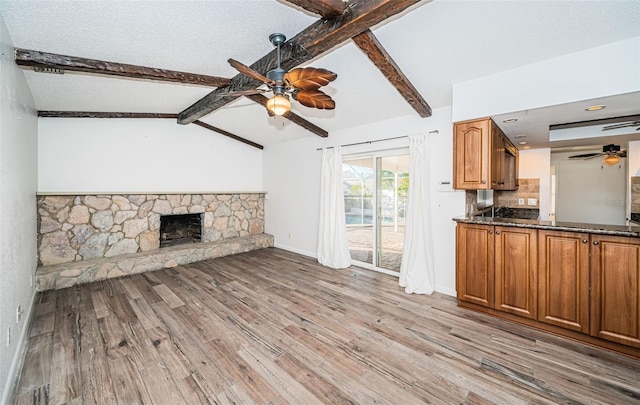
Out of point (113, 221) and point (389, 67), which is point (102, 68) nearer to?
point (113, 221)

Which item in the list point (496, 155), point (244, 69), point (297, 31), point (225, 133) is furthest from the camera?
point (225, 133)

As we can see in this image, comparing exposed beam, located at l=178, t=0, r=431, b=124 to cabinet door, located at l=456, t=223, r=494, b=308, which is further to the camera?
cabinet door, located at l=456, t=223, r=494, b=308

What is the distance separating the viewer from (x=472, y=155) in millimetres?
2953

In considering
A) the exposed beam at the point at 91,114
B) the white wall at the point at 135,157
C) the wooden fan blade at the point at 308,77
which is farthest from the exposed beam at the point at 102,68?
the white wall at the point at 135,157

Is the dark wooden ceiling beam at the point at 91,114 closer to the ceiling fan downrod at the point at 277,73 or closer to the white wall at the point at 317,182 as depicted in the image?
the white wall at the point at 317,182

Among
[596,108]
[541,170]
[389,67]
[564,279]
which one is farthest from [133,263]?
[541,170]

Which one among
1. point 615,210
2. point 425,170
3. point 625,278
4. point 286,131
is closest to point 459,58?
point 425,170

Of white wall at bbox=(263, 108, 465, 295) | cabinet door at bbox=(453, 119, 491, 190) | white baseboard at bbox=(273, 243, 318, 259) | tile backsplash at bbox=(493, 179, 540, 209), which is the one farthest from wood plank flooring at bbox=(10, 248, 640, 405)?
tile backsplash at bbox=(493, 179, 540, 209)

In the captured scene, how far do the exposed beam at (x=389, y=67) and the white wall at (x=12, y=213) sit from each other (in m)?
2.75

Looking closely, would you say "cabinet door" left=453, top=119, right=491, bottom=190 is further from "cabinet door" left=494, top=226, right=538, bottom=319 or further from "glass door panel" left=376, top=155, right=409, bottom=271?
"glass door panel" left=376, top=155, right=409, bottom=271

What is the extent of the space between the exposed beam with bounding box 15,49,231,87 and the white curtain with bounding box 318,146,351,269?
88.8 inches

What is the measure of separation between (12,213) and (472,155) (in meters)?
4.54

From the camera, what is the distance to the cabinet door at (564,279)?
233 cm

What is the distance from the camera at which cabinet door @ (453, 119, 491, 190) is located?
9.39 ft
